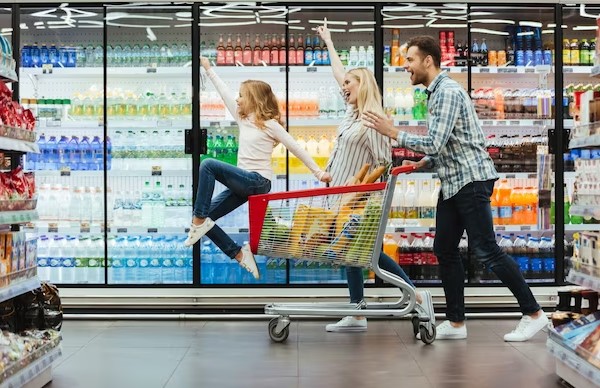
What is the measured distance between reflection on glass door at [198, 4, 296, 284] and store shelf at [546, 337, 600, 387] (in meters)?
2.78

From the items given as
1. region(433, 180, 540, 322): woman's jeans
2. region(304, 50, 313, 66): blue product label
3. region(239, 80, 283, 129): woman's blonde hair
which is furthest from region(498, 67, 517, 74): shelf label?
region(239, 80, 283, 129): woman's blonde hair

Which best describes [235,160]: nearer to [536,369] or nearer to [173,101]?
[173,101]

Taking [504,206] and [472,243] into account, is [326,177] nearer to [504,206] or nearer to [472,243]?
[472,243]

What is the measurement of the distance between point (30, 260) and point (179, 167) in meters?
2.71

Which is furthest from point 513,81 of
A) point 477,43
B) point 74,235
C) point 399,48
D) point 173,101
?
point 74,235

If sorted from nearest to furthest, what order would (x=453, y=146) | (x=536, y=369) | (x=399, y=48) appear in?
(x=536, y=369)
(x=453, y=146)
(x=399, y=48)

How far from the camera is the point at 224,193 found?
5.74m

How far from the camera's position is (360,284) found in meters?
5.32

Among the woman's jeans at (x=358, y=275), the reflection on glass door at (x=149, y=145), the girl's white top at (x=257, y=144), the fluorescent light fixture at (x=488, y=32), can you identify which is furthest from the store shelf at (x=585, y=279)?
the reflection on glass door at (x=149, y=145)

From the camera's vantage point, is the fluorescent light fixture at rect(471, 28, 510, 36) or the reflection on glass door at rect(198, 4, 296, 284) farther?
the fluorescent light fixture at rect(471, 28, 510, 36)

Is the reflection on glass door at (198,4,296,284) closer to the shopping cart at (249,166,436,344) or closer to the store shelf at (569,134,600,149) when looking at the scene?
the shopping cart at (249,166,436,344)

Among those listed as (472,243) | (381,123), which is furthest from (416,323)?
(381,123)

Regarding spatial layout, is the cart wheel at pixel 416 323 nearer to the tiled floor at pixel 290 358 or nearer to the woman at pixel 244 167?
the tiled floor at pixel 290 358

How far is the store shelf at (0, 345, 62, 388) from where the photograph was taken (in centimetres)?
330
